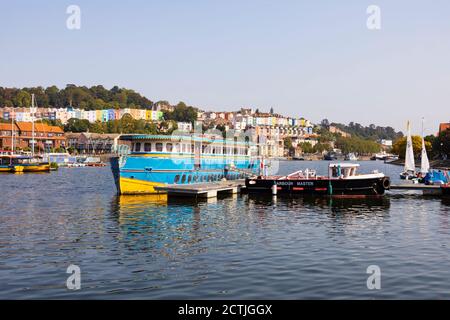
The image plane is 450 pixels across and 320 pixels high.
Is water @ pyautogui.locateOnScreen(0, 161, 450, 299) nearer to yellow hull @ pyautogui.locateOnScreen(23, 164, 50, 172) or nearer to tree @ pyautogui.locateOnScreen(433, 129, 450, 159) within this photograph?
yellow hull @ pyautogui.locateOnScreen(23, 164, 50, 172)

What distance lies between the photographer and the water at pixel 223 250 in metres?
19.9

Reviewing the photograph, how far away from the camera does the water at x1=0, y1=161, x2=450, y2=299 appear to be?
65.2 ft

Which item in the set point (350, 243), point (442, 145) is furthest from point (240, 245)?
point (442, 145)

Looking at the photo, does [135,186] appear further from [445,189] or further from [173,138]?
[445,189]

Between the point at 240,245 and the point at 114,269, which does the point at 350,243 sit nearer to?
the point at 240,245

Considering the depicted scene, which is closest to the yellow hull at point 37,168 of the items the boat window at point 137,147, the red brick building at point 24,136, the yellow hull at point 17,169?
the yellow hull at point 17,169

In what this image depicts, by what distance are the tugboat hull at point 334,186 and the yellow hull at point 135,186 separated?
45.0 feet

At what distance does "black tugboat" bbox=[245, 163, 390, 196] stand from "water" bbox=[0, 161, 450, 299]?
672cm

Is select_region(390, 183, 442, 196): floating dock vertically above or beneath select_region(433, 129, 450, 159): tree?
beneath

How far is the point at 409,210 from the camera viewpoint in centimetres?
4528

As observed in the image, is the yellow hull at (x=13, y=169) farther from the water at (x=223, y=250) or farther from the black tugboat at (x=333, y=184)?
the black tugboat at (x=333, y=184)

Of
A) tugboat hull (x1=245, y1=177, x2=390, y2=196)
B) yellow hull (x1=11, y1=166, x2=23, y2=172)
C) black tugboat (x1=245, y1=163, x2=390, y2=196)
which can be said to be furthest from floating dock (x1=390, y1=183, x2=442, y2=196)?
yellow hull (x1=11, y1=166, x2=23, y2=172)

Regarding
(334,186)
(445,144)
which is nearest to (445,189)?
(334,186)
